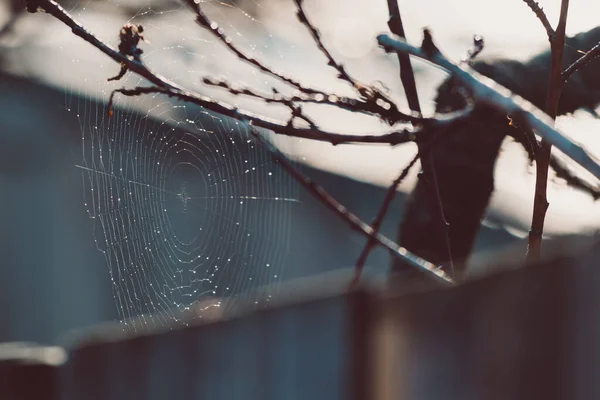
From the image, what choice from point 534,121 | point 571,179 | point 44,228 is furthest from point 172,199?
point 534,121

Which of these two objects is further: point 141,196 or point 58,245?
point 58,245

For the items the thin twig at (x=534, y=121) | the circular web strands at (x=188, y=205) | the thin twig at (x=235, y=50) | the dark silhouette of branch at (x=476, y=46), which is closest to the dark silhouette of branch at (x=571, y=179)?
the dark silhouette of branch at (x=476, y=46)

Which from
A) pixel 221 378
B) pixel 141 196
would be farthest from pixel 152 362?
pixel 141 196

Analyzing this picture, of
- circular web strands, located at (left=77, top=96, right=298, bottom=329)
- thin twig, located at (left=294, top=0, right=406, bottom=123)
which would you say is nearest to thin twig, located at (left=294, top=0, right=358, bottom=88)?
thin twig, located at (left=294, top=0, right=406, bottom=123)

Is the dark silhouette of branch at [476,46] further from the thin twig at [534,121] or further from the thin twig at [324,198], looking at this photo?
the thin twig at [534,121]

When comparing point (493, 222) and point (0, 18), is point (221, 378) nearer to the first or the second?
point (493, 222)

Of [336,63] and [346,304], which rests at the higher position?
[336,63]

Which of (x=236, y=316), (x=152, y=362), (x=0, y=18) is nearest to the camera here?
(x=236, y=316)

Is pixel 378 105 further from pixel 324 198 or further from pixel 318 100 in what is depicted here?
pixel 324 198
